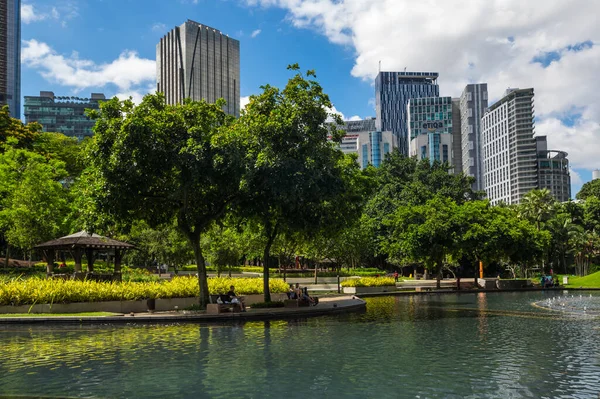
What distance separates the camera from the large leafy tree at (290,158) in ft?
77.8

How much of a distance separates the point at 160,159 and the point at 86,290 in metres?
7.15

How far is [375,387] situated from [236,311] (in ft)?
46.8

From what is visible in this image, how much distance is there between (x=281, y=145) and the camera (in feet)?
81.2

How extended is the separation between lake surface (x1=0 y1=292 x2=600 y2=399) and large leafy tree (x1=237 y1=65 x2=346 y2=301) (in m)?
5.88

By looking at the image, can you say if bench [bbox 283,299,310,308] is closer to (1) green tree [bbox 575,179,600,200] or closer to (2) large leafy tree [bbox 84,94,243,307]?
(2) large leafy tree [bbox 84,94,243,307]

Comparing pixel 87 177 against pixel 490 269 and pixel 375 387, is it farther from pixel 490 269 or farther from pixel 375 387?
pixel 490 269

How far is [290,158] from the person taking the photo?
24.2 metres

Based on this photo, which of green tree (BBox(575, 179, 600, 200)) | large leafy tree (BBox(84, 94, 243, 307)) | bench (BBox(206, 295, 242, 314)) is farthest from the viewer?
green tree (BBox(575, 179, 600, 200))

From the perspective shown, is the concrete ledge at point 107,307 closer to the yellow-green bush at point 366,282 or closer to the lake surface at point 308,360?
the lake surface at point 308,360

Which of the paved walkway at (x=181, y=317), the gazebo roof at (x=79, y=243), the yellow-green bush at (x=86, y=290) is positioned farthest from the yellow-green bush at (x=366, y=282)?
the gazebo roof at (x=79, y=243)

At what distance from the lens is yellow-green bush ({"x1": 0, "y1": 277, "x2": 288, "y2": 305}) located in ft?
76.6

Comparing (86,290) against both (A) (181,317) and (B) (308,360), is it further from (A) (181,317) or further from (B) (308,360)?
(B) (308,360)

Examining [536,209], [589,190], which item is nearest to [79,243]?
[536,209]

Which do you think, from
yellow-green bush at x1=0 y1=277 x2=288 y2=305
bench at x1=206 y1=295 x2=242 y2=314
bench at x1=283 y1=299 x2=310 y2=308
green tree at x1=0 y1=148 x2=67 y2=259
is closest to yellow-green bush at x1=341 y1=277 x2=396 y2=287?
bench at x1=283 y1=299 x2=310 y2=308
